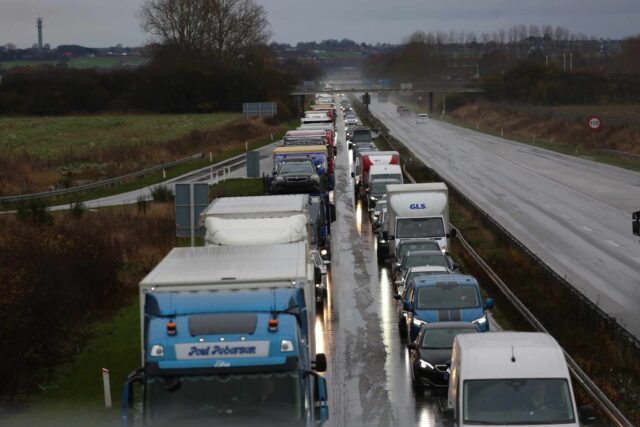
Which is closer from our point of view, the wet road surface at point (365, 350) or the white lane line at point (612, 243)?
the wet road surface at point (365, 350)

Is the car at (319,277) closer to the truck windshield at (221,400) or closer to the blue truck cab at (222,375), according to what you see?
the blue truck cab at (222,375)

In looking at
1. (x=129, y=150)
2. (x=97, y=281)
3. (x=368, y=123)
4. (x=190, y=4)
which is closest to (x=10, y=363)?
(x=97, y=281)

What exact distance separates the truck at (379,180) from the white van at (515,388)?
3352 centimetres

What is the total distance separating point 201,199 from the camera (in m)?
28.4

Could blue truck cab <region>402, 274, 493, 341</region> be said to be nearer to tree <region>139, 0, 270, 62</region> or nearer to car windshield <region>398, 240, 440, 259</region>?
car windshield <region>398, 240, 440, 259</region>

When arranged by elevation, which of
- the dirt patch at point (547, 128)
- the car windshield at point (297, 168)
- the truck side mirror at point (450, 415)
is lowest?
the dirt patch at point (547, 128)

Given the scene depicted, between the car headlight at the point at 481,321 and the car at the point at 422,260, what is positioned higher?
the car headlight at the point at 481,321

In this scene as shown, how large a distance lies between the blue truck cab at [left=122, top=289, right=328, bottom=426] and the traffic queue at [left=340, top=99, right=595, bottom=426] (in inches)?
113

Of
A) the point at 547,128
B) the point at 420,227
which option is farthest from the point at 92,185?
the point at 547,128

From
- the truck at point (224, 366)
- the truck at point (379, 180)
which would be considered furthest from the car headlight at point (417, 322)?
the truck at point (379, 180)

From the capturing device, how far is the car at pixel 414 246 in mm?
32938

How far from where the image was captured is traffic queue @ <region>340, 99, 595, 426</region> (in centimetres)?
1443

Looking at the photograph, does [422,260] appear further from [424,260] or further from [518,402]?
[518,402]

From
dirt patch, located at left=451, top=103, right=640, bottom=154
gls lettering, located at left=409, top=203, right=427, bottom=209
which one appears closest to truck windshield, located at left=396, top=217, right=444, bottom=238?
gls lettering, located at left=409, top=203, right=427, bottom=209
